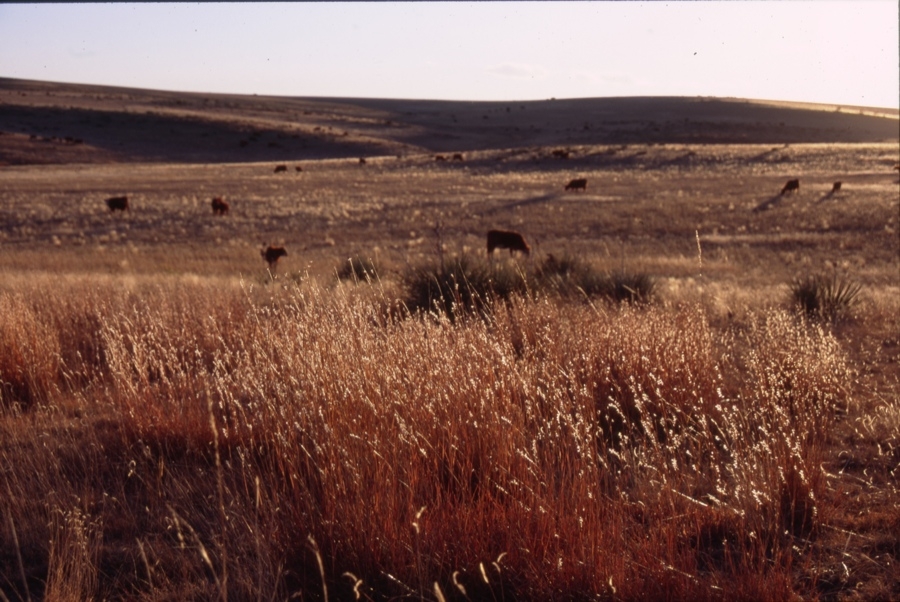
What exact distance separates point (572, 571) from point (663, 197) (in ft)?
108

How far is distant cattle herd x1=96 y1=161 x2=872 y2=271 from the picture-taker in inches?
669

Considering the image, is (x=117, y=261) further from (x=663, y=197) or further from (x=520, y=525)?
(x=663, y=197)

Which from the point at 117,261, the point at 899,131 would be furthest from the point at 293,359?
the point at 899,131

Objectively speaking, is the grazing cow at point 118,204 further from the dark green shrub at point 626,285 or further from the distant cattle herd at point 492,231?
the dark green shrub at point 626,285

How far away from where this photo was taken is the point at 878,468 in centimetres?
457

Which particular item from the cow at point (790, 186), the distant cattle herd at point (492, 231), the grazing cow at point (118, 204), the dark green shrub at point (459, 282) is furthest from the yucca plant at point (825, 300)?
the cow at point (790, 186)

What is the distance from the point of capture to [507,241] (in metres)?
18.7

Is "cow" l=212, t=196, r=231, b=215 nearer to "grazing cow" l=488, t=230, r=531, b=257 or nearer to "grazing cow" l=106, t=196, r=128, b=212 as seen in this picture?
"grazing cow" l=106, t=196, r=128, b=212

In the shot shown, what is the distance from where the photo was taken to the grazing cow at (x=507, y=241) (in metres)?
18.4

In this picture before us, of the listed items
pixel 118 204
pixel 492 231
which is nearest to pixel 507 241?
pixel 492 231

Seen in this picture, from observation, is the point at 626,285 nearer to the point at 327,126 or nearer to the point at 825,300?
the point at 825,300

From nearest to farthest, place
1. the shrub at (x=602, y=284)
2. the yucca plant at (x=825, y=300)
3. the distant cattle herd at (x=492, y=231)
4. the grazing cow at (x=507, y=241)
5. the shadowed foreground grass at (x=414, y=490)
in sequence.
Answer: the shadowed foreground grass at (x=414, y=490) → the yucca plant at (x=825, y=300) → the shrub at (x=602, y=284) → the distant cattle herd at (x=492, y=231) → the grazing cow at (x=507, y=241)

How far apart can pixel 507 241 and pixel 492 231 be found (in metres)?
0.52

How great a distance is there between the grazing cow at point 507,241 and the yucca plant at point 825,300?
27.9 ft
